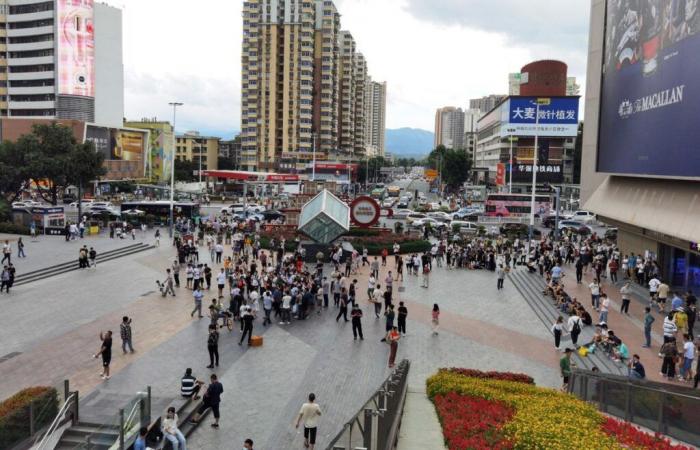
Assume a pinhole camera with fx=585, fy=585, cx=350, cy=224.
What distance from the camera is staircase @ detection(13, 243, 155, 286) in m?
26.0

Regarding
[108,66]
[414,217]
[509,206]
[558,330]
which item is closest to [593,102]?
[558,330]

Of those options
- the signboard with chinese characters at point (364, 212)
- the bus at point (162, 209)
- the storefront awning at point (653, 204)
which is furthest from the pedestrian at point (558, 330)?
the bus at point (162, 209)

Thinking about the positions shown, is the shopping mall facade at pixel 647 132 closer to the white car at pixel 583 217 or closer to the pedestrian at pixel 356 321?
the pedestrian at pixel 356 321

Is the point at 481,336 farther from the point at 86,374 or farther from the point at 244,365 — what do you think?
the point at 86,374

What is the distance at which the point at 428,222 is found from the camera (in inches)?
1955

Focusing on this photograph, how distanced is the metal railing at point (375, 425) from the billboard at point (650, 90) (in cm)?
1541

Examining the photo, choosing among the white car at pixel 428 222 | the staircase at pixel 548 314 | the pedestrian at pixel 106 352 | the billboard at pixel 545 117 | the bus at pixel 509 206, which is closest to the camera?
the pedestrian at pixel 106 352

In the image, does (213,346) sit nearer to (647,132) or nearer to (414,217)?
(647,132)

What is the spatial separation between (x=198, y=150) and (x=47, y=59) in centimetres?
4315

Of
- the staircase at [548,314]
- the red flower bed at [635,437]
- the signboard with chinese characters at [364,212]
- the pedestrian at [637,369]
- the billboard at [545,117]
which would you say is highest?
the billboard at [545,117]

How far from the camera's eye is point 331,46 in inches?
4422

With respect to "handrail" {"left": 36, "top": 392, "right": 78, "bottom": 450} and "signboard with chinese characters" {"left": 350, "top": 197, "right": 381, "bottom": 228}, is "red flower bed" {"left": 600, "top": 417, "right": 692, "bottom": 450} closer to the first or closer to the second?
"handrail" {"left": 36, "top": 392, "right": 78, "bottom": 450}

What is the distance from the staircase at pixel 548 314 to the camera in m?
16.2

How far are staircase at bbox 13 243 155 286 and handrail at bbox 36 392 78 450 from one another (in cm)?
1589
